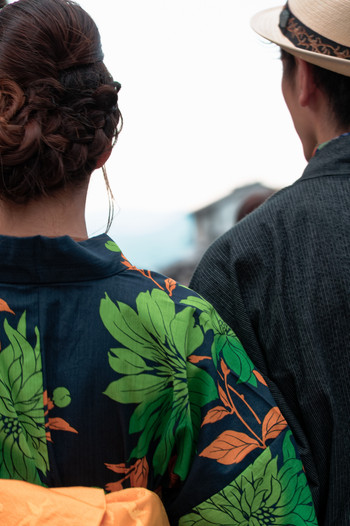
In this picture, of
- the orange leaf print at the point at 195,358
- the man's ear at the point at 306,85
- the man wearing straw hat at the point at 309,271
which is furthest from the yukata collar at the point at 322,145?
the orange leaf print at the point at 195,358

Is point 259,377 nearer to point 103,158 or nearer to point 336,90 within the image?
point 103,158

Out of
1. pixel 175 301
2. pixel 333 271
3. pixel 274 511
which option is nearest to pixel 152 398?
pixel 175 301

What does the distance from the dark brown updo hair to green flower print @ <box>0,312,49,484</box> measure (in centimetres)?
28

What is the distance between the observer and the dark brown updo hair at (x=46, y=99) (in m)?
1.04

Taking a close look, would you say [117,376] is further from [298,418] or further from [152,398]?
[298,418]

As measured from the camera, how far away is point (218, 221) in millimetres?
9641

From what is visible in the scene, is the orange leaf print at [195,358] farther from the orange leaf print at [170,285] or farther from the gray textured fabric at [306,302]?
the gray textured fabric at [306,302]

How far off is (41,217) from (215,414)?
50 centimetres

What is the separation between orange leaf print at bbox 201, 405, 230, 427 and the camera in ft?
3.68

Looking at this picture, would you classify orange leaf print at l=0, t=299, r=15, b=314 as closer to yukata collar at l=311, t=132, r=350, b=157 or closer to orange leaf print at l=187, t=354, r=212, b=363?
orange leaf print at l=187, t=354, r=212, b=363

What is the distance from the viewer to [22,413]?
1056mm

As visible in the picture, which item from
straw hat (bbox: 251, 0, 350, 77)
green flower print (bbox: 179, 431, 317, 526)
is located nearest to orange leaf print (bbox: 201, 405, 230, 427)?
green flower print (bbox: 179, 431, 317, 526)

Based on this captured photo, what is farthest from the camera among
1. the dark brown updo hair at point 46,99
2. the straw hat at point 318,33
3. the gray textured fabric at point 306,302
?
the straw hat at point 318,33

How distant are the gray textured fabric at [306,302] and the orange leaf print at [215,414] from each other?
0.72 ft
